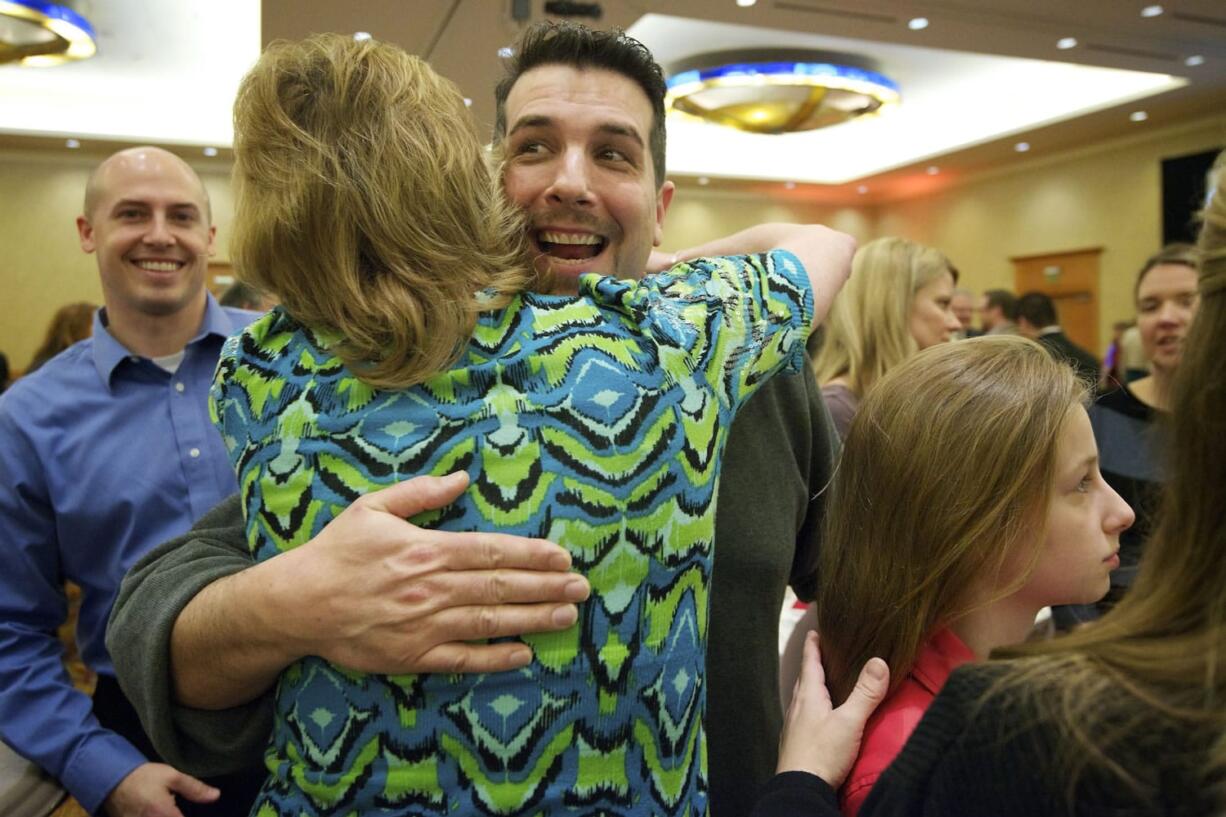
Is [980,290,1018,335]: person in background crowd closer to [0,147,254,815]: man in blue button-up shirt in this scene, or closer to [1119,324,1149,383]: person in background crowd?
[1119,324,1149,383]: person in background crowd

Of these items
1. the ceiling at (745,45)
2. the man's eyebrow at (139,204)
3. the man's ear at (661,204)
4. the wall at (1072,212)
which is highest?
the ceiling at (745,45)

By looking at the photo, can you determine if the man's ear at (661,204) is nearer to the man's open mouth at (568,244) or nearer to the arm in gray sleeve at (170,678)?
the man's open mouth at (568,244)

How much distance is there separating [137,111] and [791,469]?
35.4 feet

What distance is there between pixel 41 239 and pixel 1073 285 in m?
12.3

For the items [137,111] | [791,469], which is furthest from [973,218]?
[791,469]

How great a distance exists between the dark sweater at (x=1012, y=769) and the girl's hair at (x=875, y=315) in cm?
222

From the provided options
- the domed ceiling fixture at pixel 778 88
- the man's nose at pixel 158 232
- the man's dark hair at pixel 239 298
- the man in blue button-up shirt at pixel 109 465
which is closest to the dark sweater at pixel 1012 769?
the man in blue button-up shirt at pixel 109 465

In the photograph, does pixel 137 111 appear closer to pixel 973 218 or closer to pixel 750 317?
pixel 973 218

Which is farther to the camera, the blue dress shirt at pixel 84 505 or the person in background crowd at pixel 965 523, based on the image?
the blue dress shirt at pixel 84 505

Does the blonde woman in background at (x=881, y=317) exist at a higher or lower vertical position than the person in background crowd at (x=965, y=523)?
higher

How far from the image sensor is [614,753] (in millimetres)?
895

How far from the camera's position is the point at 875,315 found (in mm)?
3031

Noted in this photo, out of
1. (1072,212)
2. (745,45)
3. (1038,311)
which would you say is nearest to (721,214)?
(1072,212)

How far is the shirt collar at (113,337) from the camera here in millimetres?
2049
